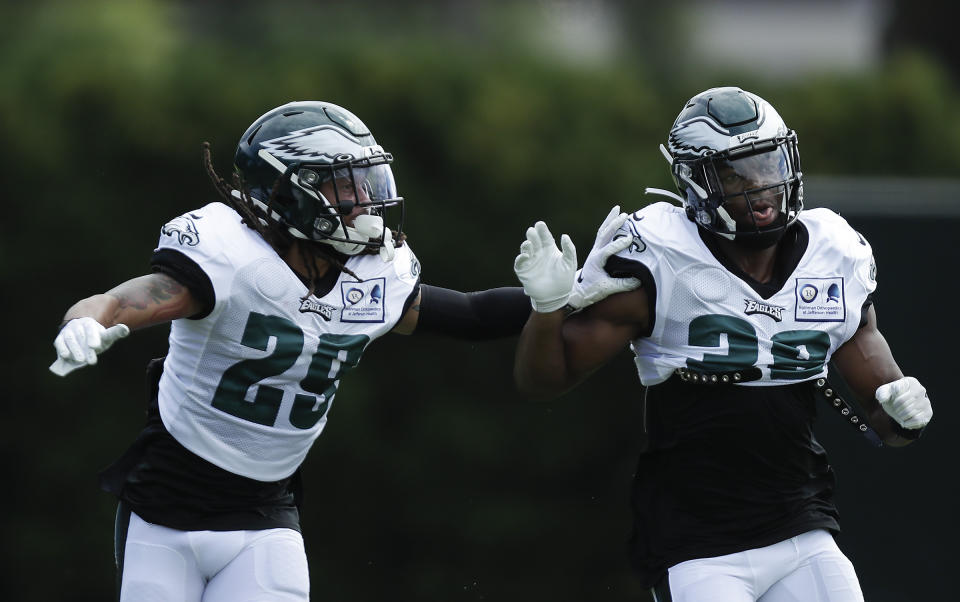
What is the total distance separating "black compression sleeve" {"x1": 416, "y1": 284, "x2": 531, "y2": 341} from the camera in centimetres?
396

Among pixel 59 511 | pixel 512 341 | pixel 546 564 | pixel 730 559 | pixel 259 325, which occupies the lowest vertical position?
pixel 546 564

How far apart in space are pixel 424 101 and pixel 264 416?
2.68 metres

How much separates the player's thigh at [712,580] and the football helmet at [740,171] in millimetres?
820

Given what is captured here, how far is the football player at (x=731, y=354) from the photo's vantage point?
11.8 feet

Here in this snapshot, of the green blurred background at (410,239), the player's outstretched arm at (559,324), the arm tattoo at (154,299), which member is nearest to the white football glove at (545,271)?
the player's outstretched arm at (559,324)

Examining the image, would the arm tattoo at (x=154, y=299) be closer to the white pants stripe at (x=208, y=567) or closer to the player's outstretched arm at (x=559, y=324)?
the white pants stripe at (x=208, y=567)

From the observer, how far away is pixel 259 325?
142 inches

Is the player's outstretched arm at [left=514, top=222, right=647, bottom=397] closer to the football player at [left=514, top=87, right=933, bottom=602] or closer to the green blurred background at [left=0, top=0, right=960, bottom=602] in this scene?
the football player at [left=514, top=87, right=933, bottom=602]

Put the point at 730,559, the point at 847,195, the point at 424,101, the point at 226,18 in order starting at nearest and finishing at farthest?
the point at 730,559
the point at 847,195
the point at 424,101
the point at 226,18

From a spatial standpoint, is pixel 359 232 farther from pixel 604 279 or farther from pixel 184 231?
pixel 604 279

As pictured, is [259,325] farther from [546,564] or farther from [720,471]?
[546,564]

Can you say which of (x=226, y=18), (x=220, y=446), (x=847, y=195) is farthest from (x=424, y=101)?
(x=226, y=18)

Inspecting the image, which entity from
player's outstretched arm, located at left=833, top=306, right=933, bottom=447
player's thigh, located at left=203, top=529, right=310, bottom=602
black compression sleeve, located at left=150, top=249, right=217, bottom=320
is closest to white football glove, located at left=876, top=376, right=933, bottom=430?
player's outstretched arm, located at left=833, top=306, right=933, bottom=447

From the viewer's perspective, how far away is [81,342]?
10.4 ft
